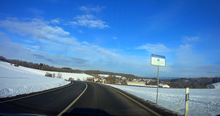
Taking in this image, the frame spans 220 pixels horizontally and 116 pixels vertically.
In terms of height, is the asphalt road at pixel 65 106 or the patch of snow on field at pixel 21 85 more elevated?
the asphalt road at pixel 65 106

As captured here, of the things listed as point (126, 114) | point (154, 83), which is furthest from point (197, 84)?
point (126, 114)

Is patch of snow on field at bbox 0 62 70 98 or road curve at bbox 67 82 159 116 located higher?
road curve at bbox 67 82 159 116

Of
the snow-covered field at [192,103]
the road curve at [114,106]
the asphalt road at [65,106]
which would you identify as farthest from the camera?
the snow-covered field at [192,103]

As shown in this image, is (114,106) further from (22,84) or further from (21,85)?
(22,84)

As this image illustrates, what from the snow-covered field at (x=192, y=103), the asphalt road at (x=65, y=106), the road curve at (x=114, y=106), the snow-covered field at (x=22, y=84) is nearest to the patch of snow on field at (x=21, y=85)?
the snow-covered field at (x=22, y=84)

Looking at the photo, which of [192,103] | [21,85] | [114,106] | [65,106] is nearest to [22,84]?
[21,85]

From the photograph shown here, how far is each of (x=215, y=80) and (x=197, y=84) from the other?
18.6 metres

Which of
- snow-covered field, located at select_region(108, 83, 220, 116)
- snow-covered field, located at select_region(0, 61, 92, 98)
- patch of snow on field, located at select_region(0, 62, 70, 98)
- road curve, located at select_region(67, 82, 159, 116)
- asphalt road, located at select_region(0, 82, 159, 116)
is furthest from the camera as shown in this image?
snow-covered field, located at select_region(0, 61, 92, 98)

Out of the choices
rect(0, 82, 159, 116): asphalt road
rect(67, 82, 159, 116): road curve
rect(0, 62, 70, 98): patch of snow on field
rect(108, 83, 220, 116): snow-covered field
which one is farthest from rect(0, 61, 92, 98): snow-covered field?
rect(108, 83, 220, 116): snow-covered field

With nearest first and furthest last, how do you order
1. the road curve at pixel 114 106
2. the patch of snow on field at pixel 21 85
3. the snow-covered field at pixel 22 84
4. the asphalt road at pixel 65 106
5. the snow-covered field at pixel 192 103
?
the asphalt road at pixel 65 106
the road curve at pixel 114 106
the snow-covered field at pixel 192 103
the patch of snow on field at pixel 21 85
the snow-covered field at pixel 22 84

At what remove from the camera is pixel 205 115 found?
635cm

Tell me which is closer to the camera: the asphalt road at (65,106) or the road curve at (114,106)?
the asphalt road at (65,106)

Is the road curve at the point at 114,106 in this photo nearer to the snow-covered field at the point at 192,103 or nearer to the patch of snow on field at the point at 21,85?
the snow-covered field at the point at 192,103

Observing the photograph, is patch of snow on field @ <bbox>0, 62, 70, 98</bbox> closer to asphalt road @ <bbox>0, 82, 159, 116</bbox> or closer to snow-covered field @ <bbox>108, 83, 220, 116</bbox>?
asphalt road @ <bbox>0, 82, 159, 116</bbox>
